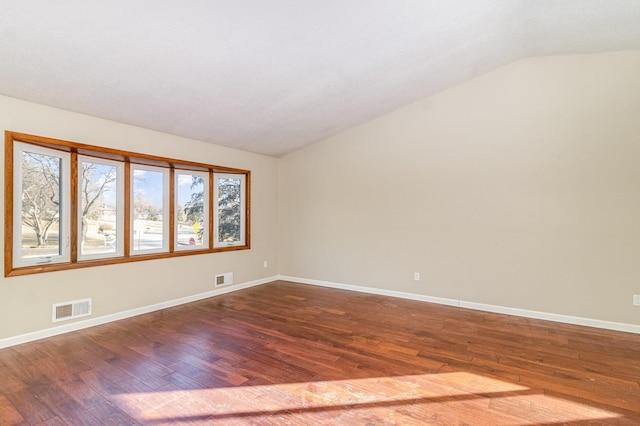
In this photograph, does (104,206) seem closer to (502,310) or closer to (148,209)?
(148,209)

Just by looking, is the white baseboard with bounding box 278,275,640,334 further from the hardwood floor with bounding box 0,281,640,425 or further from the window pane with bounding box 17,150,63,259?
the window pane with bounding box 17,150,63,259

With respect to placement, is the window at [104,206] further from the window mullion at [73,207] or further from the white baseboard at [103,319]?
the white baseboard at [103,319]

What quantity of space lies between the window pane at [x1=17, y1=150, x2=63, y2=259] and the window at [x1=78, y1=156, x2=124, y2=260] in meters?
0.21

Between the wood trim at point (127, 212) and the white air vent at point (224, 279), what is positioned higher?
the wood trim at point (127, 212)

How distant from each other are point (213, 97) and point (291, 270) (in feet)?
11.6

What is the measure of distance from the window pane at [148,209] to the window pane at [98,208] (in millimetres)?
224

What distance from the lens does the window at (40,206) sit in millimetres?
3109

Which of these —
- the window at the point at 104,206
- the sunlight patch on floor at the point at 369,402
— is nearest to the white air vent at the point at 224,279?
the window at the point at 104,206

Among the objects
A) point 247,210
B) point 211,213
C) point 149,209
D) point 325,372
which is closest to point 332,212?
point 247,210

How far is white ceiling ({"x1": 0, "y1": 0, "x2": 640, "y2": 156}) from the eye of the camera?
2.32m

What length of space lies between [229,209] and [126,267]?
1904mm

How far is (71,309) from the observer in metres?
3.39

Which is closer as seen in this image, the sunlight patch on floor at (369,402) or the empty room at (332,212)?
the sunlight patch on floor at (369,402)

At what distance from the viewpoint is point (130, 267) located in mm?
3908
